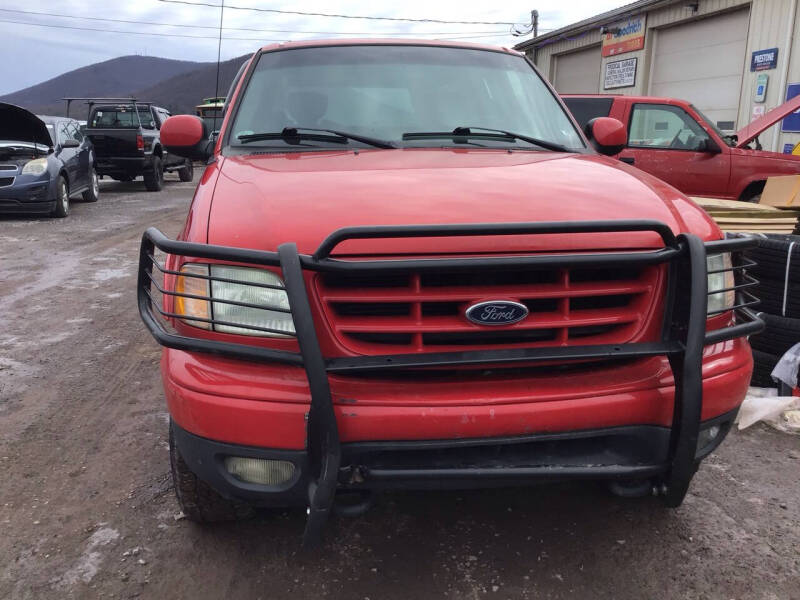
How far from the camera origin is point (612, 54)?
55.3ft

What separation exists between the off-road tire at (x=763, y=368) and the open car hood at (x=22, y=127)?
10.9 metres

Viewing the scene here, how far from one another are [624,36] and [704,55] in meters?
2.96

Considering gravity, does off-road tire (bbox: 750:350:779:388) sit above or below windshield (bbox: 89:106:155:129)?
below

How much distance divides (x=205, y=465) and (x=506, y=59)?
2627mm

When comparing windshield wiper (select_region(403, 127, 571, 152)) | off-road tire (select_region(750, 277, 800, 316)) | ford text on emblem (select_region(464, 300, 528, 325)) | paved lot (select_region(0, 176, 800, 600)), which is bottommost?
paved lot (select_region(0, 176, 800, 600))

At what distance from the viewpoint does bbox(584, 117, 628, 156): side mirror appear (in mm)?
3469

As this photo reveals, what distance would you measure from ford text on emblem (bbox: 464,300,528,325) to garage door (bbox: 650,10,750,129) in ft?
42.7

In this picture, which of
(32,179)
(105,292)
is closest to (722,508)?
(105,292)

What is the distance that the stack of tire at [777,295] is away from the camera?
3510 mm

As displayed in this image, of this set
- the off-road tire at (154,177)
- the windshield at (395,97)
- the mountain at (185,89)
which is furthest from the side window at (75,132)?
the mountain at (185,89)

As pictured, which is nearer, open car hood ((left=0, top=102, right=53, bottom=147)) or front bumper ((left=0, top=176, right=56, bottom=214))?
front bumper ((left=0, top=176, right=56, bottom=214))

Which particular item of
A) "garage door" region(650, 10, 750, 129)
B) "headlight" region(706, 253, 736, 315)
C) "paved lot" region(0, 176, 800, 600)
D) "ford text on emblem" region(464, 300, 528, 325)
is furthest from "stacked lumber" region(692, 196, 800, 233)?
"garage door" region(650, 10, 750, 129)

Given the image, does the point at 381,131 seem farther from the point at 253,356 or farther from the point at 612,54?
the point at 612,54

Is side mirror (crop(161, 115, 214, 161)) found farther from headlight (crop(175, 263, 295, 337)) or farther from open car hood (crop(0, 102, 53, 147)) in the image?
open car hood (crop(0, 102, 53, 147))
